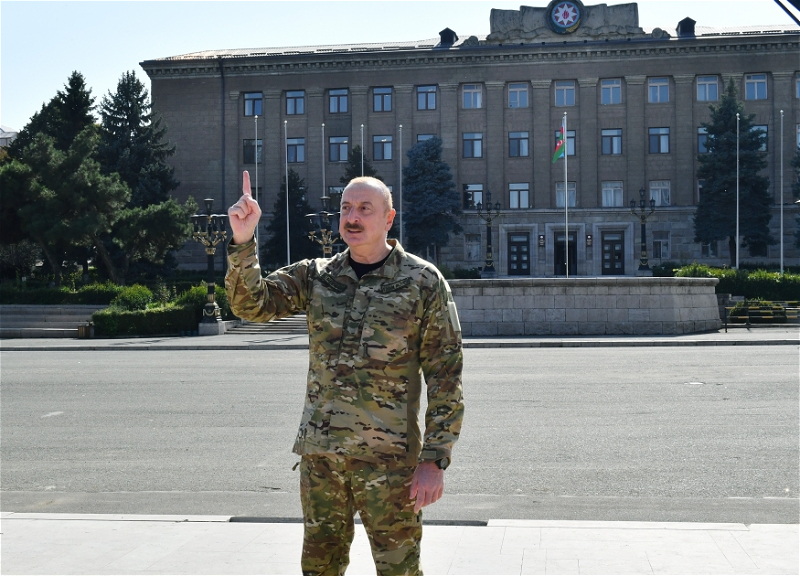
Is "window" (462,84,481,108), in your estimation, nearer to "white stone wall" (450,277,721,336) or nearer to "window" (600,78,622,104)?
"window" (600,78,622,104)

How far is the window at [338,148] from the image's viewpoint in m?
65.8

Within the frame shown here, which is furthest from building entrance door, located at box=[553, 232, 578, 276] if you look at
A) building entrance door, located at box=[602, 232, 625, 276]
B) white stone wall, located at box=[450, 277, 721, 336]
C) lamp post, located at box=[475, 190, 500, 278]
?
white stone wall, located at box=[450, 277, 721, 336]

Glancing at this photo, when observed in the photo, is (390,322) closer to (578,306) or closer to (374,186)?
(374,186)

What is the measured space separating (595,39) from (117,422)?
188 ft

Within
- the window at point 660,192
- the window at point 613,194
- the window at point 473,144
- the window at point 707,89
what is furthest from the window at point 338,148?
the window at point 707,89

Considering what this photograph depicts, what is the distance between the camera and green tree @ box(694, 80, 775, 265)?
5675cm

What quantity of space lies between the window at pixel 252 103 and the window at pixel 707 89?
103ft

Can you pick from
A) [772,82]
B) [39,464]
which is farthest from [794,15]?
[772,82]

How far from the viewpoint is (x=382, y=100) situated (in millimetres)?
65562

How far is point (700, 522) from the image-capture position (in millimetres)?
6598

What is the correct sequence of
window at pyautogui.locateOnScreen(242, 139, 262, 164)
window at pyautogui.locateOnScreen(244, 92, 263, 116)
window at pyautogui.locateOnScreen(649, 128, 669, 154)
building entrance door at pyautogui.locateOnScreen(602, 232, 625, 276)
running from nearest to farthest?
1. building entrance door at pyautogui.locateOnScreen(602, 232, 625, 276)
2. window at pyautogui.locateOnScreen(649, 128, 669, 154)
3. window at pyautogui.locateOnScreen(242, 139, 262, 164)
4. window at pyautogui.locateOnScreen(244, 92, 263, 116)

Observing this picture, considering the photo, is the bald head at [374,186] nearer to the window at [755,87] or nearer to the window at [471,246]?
the window at [471,246]

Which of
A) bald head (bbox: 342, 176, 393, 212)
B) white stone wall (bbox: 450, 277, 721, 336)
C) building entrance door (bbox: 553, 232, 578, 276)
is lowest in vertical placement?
white stone wall (bbox: 450, 277, 721, 336)

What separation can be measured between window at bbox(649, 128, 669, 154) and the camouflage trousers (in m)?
63.2
